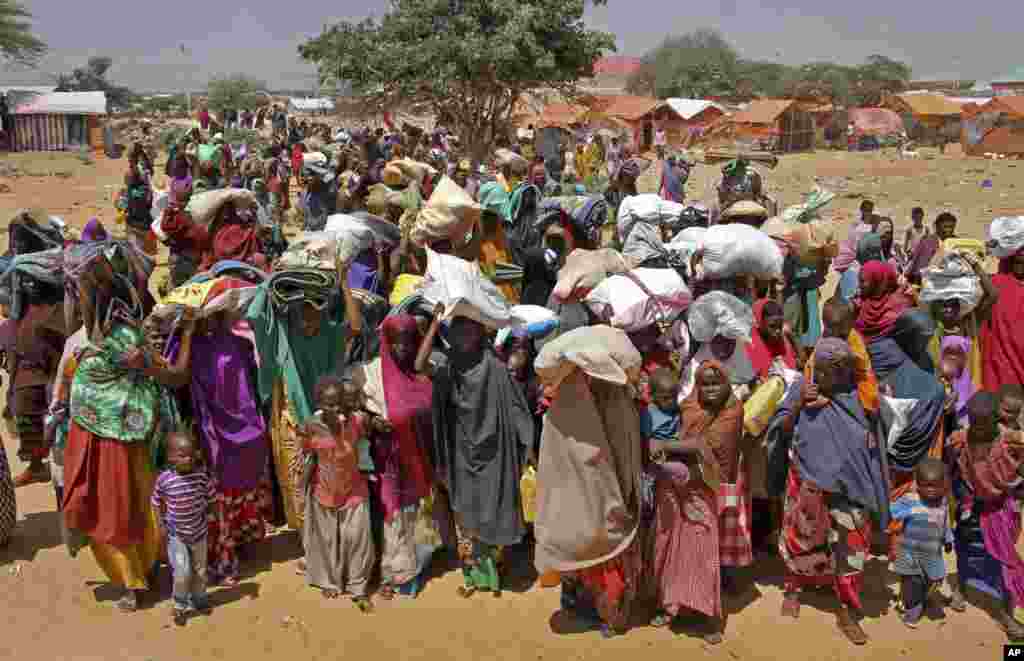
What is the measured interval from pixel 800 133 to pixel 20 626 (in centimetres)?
4218

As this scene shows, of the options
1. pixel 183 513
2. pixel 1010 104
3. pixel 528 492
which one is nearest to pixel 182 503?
pixel 183 513

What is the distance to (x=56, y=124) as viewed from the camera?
1387 inches

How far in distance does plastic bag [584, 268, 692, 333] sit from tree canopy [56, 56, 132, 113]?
61827 mm

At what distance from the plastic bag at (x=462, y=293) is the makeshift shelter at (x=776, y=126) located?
1507 inches

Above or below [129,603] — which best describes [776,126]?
above

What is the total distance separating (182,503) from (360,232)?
89.4 inches

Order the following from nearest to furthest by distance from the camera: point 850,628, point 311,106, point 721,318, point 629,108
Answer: point 850,628
point 721,318
point 629,108
point 311,106

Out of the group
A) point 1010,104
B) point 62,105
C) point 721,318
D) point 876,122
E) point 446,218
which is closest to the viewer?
point 721,318

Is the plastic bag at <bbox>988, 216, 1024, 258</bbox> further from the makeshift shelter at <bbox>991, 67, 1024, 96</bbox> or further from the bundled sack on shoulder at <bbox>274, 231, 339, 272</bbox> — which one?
the makeshift shelter at <bbox>991, 67, 1024, 96</bbox>

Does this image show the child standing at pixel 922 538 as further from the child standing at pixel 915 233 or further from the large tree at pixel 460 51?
the large tree at pixel 460 51

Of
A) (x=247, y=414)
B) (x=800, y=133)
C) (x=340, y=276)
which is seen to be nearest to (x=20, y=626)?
(x=247, y=414)

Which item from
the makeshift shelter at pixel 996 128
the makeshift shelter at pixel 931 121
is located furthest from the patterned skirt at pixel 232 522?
the makeshift shelter at pixel 931 121

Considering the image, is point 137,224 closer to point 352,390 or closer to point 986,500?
point 352,390

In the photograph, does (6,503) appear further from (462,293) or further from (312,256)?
(462,293)
